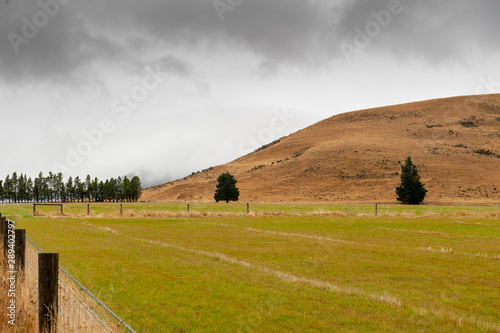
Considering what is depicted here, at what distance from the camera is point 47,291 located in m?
5.11

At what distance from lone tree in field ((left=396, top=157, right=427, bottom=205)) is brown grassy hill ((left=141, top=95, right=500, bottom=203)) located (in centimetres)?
619

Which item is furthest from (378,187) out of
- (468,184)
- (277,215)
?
(277,215)

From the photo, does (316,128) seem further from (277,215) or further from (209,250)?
(209,250)

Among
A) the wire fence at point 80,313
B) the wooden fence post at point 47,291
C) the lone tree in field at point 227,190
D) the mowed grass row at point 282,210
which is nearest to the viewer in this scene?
the wooden fence post at point 47,291

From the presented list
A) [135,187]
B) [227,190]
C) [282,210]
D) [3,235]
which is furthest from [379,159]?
[3,235]

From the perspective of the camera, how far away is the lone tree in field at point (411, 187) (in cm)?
8312

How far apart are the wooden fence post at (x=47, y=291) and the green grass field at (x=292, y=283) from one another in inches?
100

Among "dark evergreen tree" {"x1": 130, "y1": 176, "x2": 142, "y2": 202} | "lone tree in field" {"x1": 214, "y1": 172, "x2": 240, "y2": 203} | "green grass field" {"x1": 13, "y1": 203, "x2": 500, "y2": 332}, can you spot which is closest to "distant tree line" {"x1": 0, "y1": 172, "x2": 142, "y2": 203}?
"dark evergreen tree" {"x1": 130, "y1": 176, "x2": 142, "y2": 202}

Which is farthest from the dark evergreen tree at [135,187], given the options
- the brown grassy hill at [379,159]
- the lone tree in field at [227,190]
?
the lone tree in field at [227,190]

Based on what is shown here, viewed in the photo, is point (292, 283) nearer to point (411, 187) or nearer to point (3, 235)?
point (3, 235)

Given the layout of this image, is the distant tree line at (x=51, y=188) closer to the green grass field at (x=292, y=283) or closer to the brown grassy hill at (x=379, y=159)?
the brown grassy hill at (x=379, y=159)

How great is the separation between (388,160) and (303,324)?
12310 centimetres

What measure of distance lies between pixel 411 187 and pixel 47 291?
86377mm

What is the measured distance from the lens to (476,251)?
17.5 m
